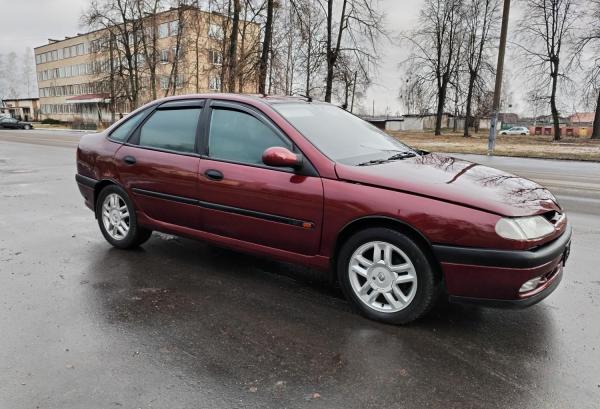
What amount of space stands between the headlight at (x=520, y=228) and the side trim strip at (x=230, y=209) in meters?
1.32

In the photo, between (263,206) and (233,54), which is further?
(233,54)

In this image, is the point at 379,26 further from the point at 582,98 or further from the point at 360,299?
the point at 360,299

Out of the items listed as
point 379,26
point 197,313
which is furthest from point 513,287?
point 379,26

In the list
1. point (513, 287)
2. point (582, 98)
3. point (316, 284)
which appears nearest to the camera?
point (513, 287)

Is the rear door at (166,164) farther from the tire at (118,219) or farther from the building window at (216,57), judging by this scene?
the building window at (216,57)

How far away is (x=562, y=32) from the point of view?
35781mm

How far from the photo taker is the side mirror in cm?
355

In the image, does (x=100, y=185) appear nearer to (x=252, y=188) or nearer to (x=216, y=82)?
(x=252, y=188)

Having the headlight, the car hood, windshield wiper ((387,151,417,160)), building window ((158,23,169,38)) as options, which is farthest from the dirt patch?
building window ((158,23,169,38))

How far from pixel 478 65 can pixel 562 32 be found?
737cm

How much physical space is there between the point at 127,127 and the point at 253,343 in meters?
3.03

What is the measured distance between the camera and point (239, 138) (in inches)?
162

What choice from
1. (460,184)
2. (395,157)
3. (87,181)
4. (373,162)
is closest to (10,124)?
(87,181)

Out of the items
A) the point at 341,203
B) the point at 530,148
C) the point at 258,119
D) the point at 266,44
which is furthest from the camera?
the point at 530,148
